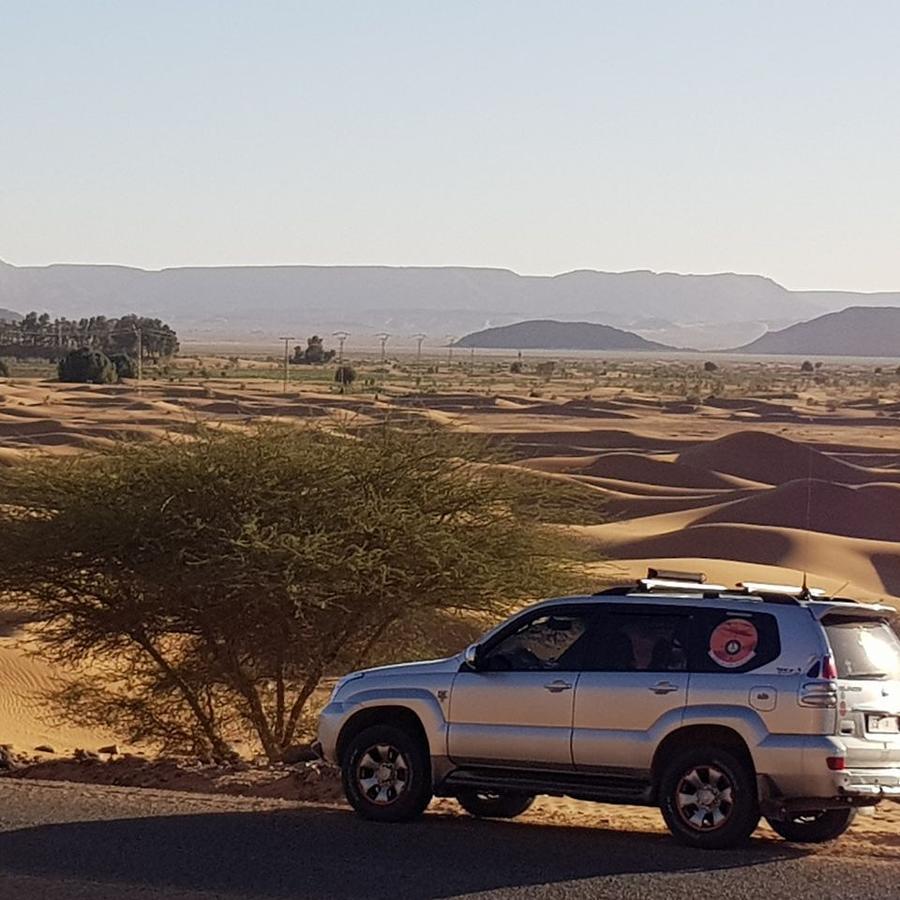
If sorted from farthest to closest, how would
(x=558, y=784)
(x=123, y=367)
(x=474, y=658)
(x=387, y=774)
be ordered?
1. (x=123, y=367)
2. (x=387, y=774)
3. (x=474, y=658)
4. (x=558, y=784)

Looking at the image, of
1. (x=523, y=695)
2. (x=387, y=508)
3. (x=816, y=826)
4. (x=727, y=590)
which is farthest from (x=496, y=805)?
(x=387, y=508)

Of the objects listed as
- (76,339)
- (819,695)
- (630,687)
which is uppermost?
(76,339)

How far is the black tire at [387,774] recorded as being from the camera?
1326cm

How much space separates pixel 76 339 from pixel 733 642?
567ft

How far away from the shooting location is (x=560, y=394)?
394 feet

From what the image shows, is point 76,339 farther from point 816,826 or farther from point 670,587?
point 816,826

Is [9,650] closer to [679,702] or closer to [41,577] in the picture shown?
[41,577]

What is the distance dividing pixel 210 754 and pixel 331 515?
3.44 metres

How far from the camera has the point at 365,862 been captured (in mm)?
11820

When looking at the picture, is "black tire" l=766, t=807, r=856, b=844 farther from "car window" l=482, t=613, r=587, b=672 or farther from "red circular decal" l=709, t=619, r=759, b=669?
"car window" l=482, t=613, r=587, b=672

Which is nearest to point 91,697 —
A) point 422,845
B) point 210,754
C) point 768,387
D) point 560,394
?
point 210,754

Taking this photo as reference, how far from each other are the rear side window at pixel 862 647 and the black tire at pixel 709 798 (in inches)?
36.8

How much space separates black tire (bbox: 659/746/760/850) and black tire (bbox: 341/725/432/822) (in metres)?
1.91

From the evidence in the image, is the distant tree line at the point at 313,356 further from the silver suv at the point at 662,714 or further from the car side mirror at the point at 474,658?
the car side mirror at the point at 474,658
